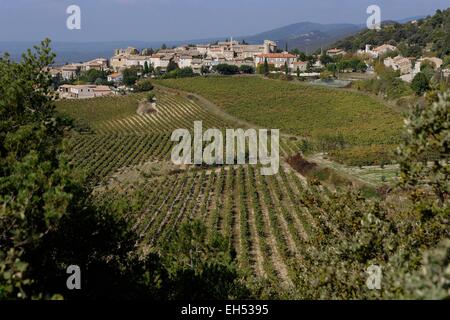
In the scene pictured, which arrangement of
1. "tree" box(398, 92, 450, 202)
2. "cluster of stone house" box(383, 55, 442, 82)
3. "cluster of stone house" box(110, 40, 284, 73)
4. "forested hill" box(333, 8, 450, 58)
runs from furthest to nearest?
"cluster of stone house" box(110, 40, 284, 73)
"forested hill" box(333, 8, 450, 58)
"cluster of stone house" box(383, 55, 442, 82)
"tree" box(398, 92, 450, 202)

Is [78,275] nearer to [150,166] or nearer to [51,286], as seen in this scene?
[51,286]

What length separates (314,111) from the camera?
65.0 m

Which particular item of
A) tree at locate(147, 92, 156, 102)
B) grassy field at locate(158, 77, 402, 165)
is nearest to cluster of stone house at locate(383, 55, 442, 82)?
grassy field at locate(158, 77, 402, 165)

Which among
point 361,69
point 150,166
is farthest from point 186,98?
point 361,69

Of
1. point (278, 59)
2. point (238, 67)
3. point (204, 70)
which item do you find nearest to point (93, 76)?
point (204, 70)

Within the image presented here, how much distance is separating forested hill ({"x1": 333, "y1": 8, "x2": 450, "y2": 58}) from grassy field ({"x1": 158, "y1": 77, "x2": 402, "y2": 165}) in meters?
39.9

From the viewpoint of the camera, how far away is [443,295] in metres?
4.87

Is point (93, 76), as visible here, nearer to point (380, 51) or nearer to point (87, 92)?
point (87, 92)

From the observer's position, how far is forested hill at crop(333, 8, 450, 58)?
10700 cm

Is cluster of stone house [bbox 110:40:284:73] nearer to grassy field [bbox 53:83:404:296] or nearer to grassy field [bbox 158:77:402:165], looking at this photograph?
grassy field [bbox 158:77:402:165]

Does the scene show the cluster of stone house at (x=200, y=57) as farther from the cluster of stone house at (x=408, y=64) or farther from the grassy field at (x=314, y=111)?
the grassy field at (x=314, y=111)

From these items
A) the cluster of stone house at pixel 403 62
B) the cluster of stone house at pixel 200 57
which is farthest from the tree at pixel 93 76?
the cluster of stone house at pixel 403 62

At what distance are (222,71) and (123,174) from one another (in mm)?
69335

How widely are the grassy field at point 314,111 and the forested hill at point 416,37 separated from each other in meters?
39.9
